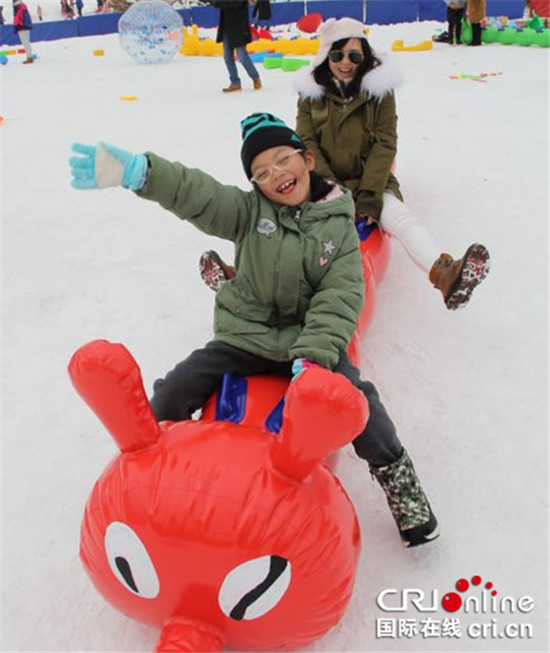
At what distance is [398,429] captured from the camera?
196cm

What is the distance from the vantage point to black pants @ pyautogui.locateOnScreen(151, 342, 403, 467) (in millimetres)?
1485

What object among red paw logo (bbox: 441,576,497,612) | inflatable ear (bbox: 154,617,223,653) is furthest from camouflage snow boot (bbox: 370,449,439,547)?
inflatable ear (bbox: 154,617,223,653)

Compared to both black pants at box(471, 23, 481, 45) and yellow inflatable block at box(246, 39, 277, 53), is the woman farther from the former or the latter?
yellow inflatable block at box(246, 39, 277, 53)

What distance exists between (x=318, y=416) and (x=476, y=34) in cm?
932

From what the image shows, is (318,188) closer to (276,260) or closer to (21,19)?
(276,260)

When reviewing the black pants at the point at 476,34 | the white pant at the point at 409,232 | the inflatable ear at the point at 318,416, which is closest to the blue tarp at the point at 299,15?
the black pants at the point at 476,34

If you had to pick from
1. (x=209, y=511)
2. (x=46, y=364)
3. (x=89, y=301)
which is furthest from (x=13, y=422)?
(x=209, y=511)

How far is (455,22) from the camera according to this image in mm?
9117

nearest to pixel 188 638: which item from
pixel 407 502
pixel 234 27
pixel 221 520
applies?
pixel 221 520

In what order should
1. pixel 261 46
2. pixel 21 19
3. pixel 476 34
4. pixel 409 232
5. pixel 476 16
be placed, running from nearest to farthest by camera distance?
1. pixel 409 232
2. pixel 476 16
3. pixel 476 34
4. pixel 21 19
5. pixel 261 46

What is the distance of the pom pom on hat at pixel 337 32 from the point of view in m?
2.48

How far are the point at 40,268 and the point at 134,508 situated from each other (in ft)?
7.05

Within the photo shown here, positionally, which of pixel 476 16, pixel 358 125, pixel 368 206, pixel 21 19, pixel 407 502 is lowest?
pixel 407 502

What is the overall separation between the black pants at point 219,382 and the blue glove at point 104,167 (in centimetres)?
45
